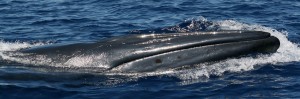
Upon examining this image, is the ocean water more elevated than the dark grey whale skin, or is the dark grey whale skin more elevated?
the dark grey whale skin

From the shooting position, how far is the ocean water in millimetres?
12562

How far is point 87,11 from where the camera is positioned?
2902 centimetres

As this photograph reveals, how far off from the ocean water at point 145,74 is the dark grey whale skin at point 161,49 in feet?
0.67

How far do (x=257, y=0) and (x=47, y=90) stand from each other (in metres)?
20.6

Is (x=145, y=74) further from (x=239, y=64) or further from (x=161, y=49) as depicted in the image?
(x=239, y=64)

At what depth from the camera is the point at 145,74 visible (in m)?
13.4

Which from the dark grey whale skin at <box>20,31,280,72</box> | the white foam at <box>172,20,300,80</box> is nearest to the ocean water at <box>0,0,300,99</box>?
the white foam at <box>172,20,300,80</box>

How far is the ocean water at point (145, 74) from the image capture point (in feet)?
41.2

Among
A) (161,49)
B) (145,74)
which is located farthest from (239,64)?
(145,74)

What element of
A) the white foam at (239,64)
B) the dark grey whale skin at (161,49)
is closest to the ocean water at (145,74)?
the white foam at (239,64)

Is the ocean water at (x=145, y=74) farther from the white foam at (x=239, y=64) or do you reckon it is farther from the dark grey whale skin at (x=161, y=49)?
the dark grey whale skin at (x=161, y=49)

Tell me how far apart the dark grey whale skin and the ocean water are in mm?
204

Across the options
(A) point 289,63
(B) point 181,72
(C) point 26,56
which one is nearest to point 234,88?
(B) point 181,72

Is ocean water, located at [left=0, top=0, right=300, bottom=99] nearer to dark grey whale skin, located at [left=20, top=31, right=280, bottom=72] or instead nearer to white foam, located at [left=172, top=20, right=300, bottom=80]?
white foam, located at [left=172, top=20, right=300, bottom=80]
